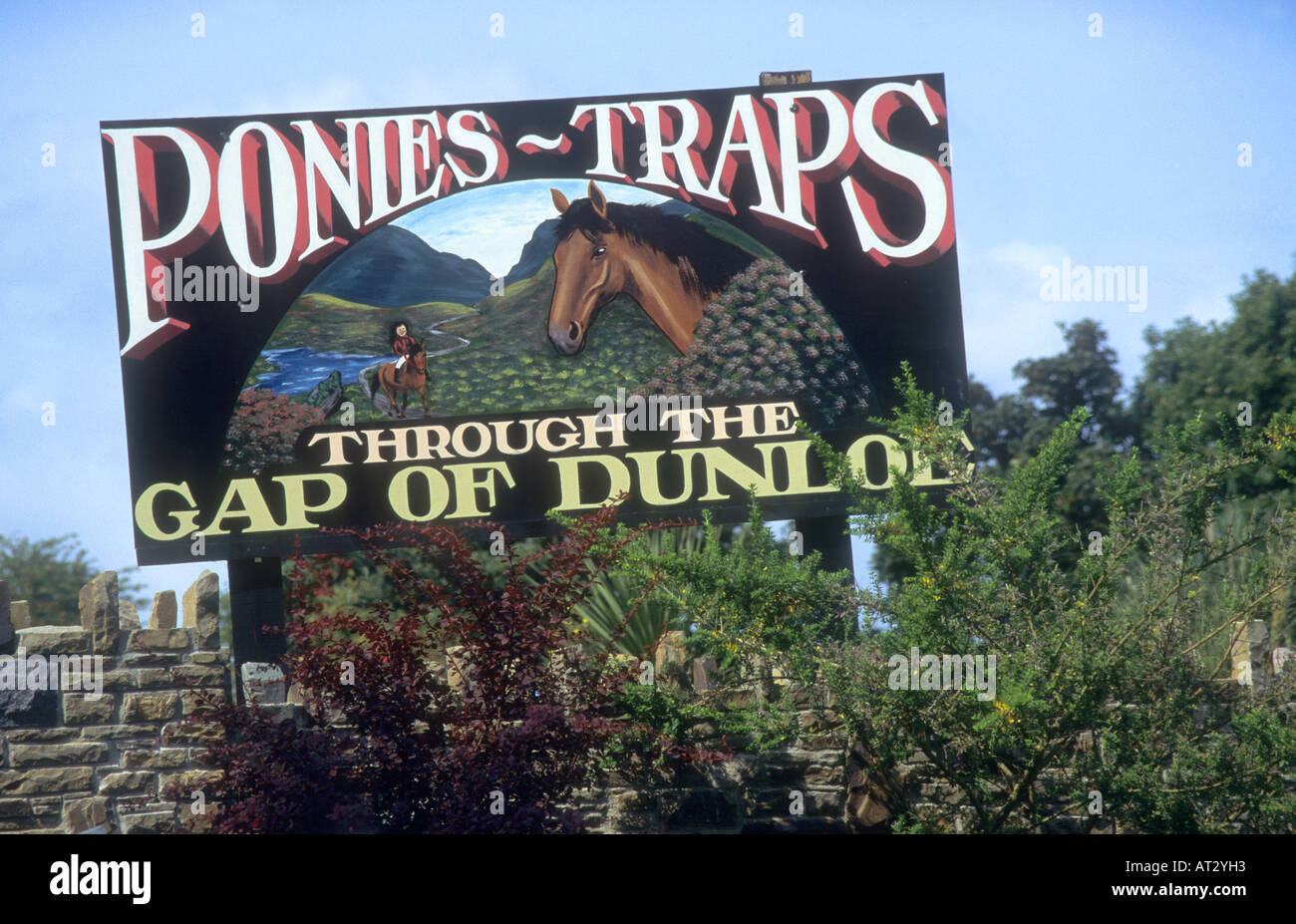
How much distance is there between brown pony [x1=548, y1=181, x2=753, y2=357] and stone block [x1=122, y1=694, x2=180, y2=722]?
4.34 m

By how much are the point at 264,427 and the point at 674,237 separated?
A: 397 cm

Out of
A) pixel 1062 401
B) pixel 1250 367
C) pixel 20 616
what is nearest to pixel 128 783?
pixel 20 616

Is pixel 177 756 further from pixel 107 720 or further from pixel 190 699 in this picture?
pixel 107 720

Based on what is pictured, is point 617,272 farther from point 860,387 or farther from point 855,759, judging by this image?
point 855,759

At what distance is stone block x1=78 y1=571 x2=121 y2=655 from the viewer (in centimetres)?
855

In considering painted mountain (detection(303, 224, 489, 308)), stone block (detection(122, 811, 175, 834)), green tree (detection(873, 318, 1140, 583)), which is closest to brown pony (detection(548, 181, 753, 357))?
painted mountain (detection(303, 224, 489, 308))

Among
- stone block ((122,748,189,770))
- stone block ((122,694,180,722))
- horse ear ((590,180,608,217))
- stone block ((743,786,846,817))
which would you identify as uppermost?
horse ear ((590,180,608,217))

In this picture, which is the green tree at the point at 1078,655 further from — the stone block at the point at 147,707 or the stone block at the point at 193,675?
the stone block at the point at 147,707

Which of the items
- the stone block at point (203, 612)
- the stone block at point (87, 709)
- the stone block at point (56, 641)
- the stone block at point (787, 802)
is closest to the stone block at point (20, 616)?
the stone block at point (56, 641)

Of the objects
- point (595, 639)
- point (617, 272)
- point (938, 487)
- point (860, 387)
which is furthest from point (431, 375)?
point (938, 487)

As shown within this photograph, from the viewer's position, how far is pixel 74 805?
8438 millimetres

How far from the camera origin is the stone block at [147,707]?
8.61 meters

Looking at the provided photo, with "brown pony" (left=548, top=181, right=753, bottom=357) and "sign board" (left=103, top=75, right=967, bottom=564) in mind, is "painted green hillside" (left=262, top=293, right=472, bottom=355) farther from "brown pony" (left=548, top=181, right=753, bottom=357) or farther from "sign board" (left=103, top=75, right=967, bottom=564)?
"brown pony" (left=548, top=181, right=753, bottom=357)

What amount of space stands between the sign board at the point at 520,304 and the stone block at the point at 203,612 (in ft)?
4.49
